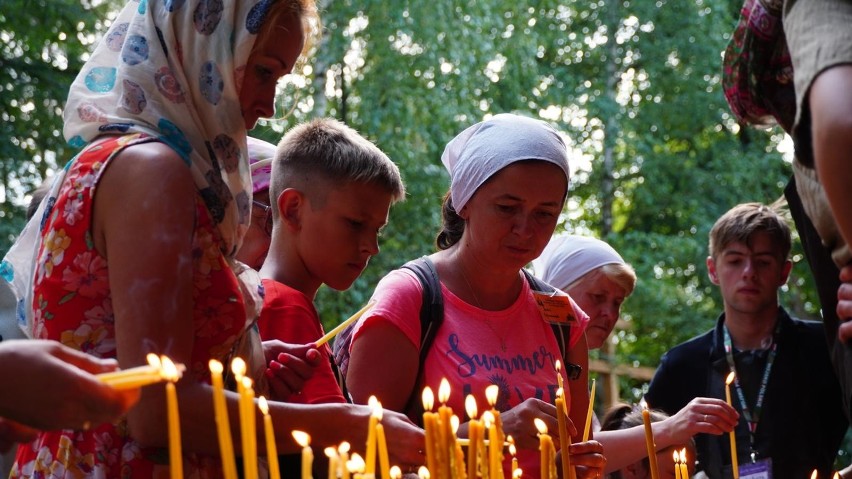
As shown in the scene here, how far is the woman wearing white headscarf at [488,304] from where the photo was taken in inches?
97.7

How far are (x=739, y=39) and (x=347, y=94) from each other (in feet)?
24.5

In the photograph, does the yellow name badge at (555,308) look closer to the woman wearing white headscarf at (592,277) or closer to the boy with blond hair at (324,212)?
the boy with blond hair at (324,212)

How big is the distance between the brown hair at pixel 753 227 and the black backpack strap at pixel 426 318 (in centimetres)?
178

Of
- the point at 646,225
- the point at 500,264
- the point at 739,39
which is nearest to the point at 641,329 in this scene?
the point at 646,225

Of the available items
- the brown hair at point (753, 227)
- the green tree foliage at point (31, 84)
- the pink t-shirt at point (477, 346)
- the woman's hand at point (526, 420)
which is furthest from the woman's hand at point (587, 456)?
the green tree foliage at point (31, 84)

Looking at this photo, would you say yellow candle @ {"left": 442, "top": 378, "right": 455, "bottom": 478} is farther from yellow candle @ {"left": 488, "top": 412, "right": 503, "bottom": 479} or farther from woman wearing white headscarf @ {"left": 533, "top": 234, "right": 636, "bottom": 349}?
woman wearing white headscarf @ {"left": 533, "top": 234, "right": 636, "bottom": 349}

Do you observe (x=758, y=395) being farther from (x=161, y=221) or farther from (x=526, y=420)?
(x=161, y=221)

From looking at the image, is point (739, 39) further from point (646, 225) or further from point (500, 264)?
point (646, 225)

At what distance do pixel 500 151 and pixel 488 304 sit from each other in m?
0.38

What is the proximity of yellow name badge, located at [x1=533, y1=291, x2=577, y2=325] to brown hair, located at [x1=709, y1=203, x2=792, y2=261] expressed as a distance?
4.83 ft

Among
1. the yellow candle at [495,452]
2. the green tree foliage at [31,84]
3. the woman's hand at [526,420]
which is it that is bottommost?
the woman's hand at [526,420]

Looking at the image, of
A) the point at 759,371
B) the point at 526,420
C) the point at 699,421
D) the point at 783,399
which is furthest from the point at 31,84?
the point at 526,420

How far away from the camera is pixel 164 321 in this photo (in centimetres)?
153

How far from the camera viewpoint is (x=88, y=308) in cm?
158
